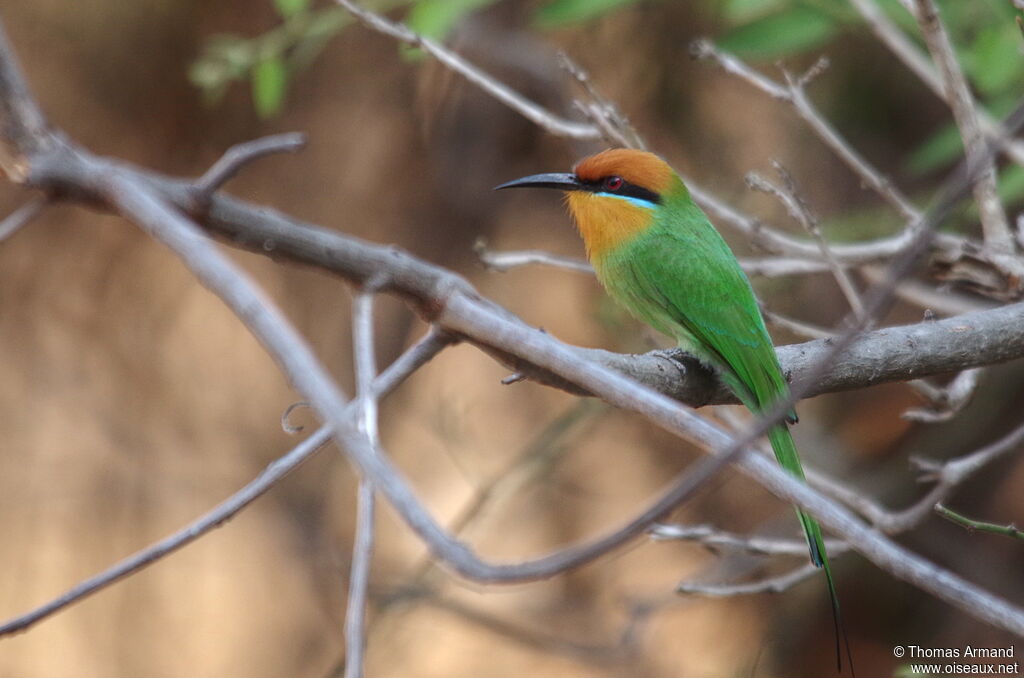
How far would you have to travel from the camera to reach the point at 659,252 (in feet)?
7.93

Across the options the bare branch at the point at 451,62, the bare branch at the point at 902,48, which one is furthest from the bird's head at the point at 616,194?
the bare branch at the point at 902,48

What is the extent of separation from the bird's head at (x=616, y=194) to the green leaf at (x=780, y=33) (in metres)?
0.38

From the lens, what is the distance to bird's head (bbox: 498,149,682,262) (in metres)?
2.43

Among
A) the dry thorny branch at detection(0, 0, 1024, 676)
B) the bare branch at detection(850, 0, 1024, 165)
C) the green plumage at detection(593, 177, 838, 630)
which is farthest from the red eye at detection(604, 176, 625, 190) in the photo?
the dry thorny branch at detection(0, 0, 1024, 676)

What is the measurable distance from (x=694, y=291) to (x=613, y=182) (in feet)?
1.18

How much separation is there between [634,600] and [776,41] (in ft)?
5.66

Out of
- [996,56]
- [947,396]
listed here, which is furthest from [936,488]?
Result: [996,56]

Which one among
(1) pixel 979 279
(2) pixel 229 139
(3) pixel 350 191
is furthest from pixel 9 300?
(1) pixel 979 279

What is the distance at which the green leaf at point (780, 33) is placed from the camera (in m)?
2.45

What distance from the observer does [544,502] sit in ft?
13.3

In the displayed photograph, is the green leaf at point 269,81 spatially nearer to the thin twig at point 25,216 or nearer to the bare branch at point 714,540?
the bare branch at point 714,540

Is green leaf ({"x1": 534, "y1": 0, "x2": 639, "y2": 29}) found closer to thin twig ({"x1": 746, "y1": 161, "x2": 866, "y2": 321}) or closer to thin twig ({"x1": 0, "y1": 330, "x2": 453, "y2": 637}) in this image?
thin twig ({"x1": 746, "y1": 161, "x2": 866, "y2": 321})

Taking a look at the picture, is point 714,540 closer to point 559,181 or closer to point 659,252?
point 659,252

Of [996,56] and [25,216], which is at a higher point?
[996,56]
